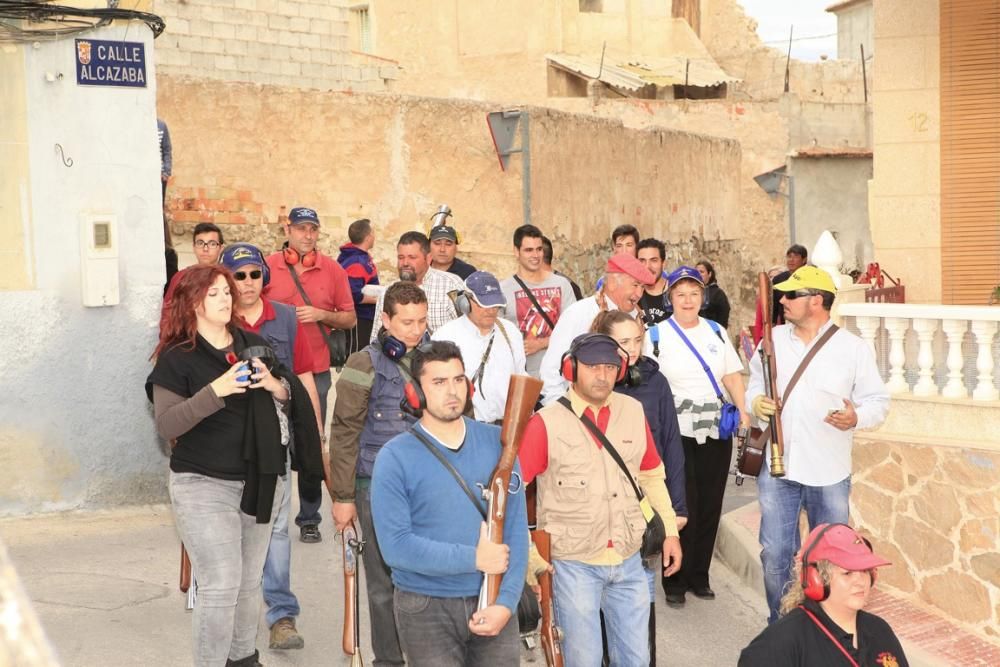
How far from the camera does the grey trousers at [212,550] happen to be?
5246 mm

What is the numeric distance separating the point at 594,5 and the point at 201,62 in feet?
60.1

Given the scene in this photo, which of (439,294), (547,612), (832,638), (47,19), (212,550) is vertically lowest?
(547,612)

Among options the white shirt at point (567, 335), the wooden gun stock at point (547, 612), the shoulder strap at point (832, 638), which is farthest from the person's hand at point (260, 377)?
the shoulder strap at point (832, 638)

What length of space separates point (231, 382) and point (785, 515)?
2.93 metres

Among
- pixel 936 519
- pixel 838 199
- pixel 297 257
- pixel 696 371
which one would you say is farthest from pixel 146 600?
pixel 838 199

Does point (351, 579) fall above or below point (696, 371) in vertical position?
below

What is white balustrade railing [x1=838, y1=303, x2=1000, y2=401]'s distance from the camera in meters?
8.48

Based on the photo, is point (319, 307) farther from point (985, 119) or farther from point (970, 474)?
point (985, 119)

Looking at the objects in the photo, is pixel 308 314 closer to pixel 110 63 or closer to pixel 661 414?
pixel 110 63

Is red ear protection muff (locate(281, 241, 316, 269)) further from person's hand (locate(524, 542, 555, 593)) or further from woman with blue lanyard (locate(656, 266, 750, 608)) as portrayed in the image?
person's hand (locate(524, 542, 555, 593))

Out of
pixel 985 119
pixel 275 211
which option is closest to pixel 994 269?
pixel 985 119

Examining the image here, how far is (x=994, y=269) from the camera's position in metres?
12.1

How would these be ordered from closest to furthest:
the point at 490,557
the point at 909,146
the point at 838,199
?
the point at 490,557 → the point at 909,146 → the point at 838,199

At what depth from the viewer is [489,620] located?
14.1 ft
